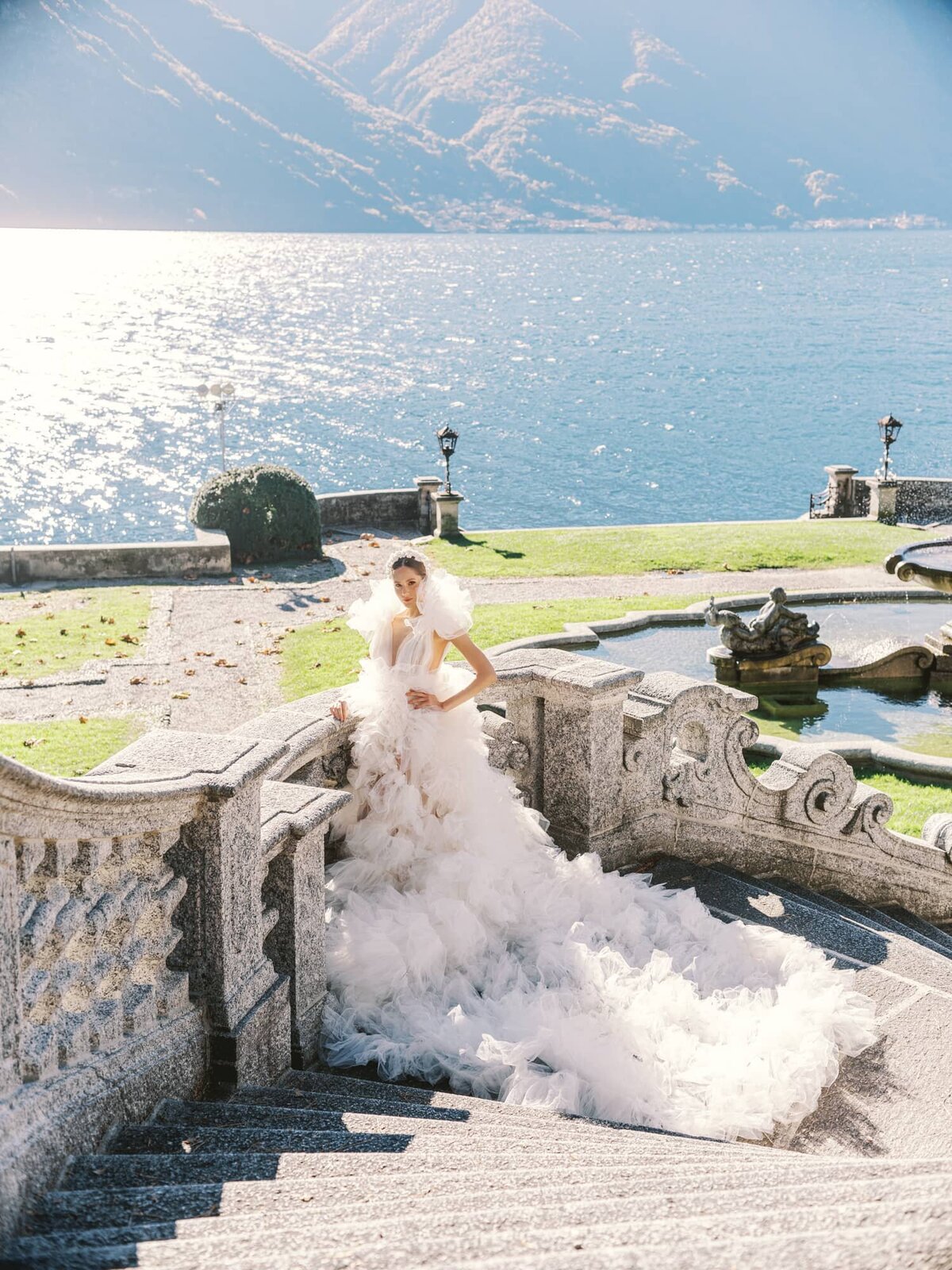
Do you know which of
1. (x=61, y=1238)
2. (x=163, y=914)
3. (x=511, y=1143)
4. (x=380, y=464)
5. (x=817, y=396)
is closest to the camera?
(x=61, y=1238)

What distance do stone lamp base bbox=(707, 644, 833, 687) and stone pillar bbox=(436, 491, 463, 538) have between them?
12.5 m

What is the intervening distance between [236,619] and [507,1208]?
15707mm

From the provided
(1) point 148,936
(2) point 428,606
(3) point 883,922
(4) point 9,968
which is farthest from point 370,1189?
(3) point 883,922

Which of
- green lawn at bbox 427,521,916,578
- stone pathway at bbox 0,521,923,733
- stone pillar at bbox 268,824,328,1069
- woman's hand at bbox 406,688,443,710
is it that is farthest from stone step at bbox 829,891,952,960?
green lawn at bbox 427,521,916,578

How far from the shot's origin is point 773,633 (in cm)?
1410

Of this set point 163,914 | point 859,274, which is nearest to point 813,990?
point 163,914

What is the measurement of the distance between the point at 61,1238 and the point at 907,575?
13399 mm

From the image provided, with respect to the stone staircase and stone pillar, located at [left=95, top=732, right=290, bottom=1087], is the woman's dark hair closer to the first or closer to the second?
stone pillar, located at [left=95, top=732, right=290, bottom=1087]

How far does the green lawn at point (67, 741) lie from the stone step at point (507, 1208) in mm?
7845

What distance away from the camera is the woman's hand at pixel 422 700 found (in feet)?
21.2

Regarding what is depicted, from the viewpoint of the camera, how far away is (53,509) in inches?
2137

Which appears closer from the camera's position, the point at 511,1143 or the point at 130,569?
the point at 511,1143

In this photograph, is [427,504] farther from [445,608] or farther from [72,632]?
[445,608]

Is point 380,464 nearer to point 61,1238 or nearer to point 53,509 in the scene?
point 53,509
